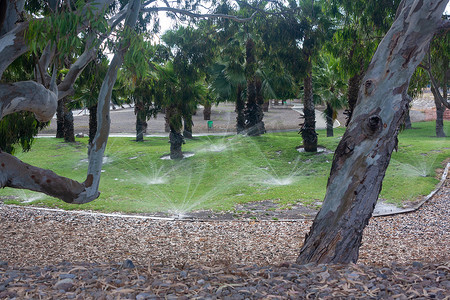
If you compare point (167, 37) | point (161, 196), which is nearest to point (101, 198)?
point (161, 196)

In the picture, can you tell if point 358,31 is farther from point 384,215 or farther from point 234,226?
point 234,226

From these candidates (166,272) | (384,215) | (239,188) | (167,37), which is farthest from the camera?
(167,37)

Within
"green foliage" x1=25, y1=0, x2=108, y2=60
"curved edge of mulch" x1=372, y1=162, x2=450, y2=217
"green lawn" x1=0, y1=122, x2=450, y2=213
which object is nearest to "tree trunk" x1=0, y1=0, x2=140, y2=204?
"green foliage" x1=25, y1=0, x2=108, y2=60

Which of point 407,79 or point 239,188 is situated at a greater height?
point 407,79

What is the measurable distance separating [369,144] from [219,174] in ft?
35.0

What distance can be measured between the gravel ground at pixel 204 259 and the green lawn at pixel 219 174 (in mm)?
1534

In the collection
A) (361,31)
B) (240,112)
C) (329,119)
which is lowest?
(329,119)

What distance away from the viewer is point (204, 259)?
6652mm

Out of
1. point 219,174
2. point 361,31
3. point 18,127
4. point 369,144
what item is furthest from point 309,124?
point 369,144

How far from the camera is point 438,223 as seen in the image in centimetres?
889

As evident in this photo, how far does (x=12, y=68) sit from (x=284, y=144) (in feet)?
41.5

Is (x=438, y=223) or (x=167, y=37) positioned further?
(x=167, y=37)

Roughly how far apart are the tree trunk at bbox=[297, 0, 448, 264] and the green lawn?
18.7ft

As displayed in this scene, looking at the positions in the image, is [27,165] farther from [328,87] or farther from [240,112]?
[328,87]
